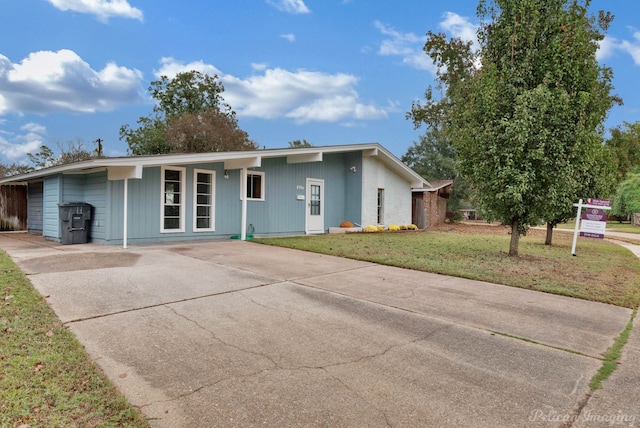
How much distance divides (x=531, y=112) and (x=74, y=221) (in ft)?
39.9

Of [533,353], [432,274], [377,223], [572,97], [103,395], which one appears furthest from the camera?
[377,223]

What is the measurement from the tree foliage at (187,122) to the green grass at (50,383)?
28880mm

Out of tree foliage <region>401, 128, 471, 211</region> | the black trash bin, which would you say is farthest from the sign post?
tree foliage <region>401, 128, 471, 211</region>

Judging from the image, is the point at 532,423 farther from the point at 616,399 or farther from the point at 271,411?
the point at 271,411

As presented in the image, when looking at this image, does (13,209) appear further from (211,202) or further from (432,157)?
(432,157)

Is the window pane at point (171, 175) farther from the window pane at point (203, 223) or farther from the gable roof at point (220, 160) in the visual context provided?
the window pane at point (203, 223)

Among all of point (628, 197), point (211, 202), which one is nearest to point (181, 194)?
point (211, 202)

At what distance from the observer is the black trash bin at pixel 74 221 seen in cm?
1035

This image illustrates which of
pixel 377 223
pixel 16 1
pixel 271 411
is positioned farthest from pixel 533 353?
pixel 16 1

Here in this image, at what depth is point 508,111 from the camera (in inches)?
354

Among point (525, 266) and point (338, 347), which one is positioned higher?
point (525, 266)

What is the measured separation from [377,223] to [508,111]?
29.7ft

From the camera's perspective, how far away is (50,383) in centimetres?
264

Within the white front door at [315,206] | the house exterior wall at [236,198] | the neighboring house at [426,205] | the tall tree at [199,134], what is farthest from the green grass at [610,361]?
the tall tree at [199,134]
